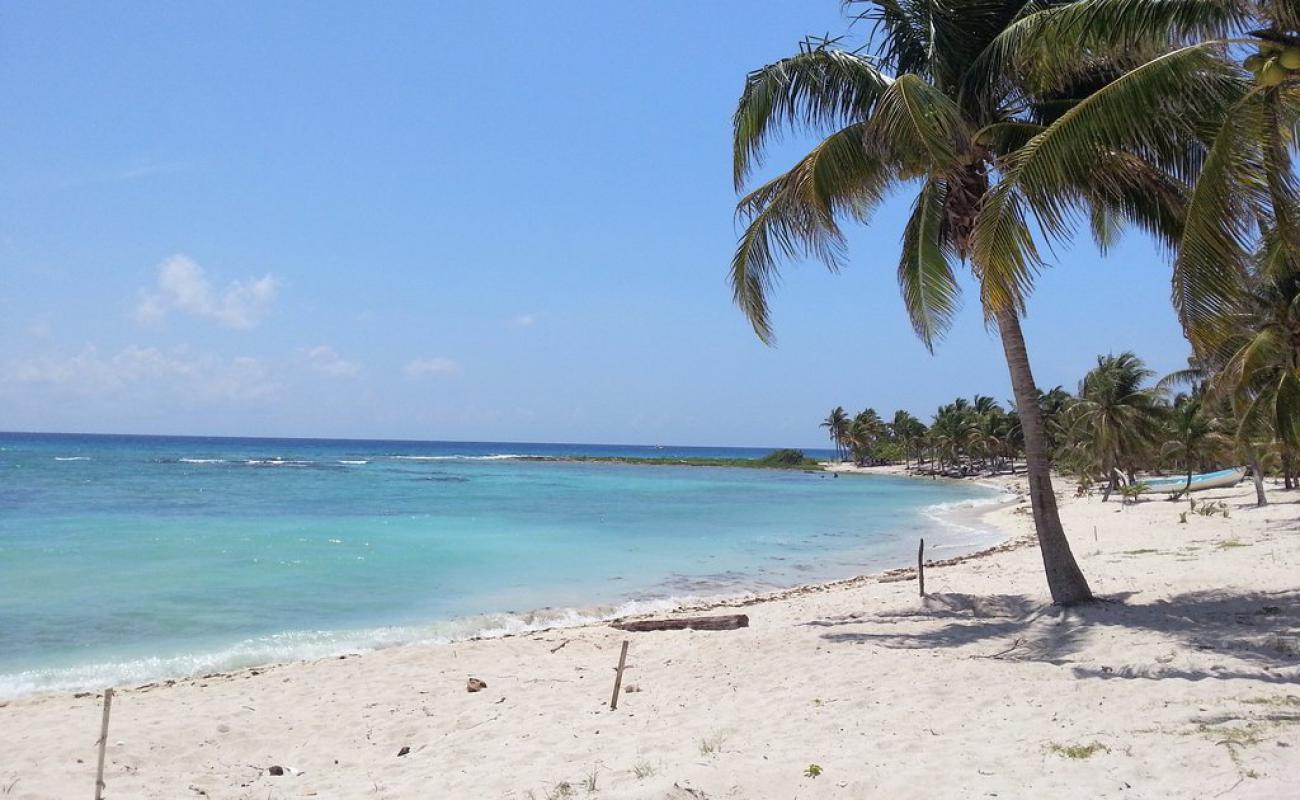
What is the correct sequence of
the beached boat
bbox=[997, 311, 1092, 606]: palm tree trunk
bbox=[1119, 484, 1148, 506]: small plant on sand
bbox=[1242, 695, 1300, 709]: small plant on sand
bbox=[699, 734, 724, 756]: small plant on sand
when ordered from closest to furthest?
bbox=[1242, 695, 1300, 709]: small plant on sand, bbox=[699, 734, 724, 756]: small plant on sand, bbox=[997, 311, 1092, 606]: palm tree trunk, bbox=[1119, 484, 1148, 506]: small plant on sand, the beached boat

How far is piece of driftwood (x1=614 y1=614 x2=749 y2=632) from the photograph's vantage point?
1135cm

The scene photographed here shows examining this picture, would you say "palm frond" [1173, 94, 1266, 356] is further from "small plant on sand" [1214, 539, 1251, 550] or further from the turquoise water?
"small plant on sand" [1214, 539, 1251, 550]

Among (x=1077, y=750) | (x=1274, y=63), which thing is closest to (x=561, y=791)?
(x=1077, y=750)

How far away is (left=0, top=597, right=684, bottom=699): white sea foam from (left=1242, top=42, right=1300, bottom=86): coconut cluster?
35.0 ft

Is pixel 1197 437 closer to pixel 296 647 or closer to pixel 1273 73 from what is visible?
pixel 1273 73

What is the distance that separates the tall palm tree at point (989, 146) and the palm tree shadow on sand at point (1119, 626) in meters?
0.81

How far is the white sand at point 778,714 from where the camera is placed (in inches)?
194

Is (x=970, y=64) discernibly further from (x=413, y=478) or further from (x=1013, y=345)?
(x=413, y=478)

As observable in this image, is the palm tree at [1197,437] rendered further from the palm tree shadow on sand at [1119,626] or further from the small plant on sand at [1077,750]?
the small plant on sand at [1077,750]

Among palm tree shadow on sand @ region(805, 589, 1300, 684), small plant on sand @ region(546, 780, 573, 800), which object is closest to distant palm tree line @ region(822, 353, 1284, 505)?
palm tree shadow on sand @ region(805, 589, 1300, 684)

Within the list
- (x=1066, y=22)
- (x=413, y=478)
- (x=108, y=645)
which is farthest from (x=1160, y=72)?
(x=413, y=478)

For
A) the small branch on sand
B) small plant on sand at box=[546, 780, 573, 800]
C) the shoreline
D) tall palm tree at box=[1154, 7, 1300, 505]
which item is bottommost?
the shoreline

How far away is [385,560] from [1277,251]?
18.6 meters

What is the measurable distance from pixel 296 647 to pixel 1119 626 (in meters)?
10.5
